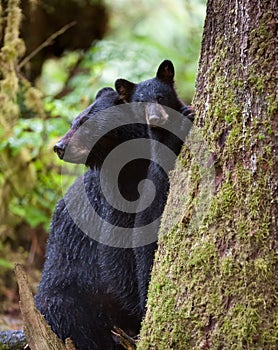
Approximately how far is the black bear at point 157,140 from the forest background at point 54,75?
8.07ft

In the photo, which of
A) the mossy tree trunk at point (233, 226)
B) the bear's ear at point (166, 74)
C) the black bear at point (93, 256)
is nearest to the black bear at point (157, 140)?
the bear's ear at point (166, 74)

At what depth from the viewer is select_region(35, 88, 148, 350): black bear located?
4059 mm

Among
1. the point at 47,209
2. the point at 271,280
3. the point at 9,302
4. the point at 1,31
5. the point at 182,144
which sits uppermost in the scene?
the point at 1,31

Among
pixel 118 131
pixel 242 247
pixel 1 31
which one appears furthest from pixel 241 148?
pixel 1 31

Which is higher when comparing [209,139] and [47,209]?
[209,139]

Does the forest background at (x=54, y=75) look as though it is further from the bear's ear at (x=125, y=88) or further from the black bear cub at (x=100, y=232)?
the bear's ear at (x=125, y=88)

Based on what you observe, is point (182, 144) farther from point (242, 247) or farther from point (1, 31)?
point (1, 31)

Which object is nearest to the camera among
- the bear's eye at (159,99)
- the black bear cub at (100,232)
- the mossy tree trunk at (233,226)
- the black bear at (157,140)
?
the mossy tree trunk at (233,226)

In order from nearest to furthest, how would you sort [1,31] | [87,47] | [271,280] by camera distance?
1. [271,280]
2. [1,31]
3. [87,47]

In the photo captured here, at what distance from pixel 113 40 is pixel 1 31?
3738 millimetres

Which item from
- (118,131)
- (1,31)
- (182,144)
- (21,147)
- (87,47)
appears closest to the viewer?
(182,144)

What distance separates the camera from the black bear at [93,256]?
4.06 metres

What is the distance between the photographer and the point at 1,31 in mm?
5816

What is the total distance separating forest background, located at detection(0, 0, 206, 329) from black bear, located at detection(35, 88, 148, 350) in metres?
1.96
